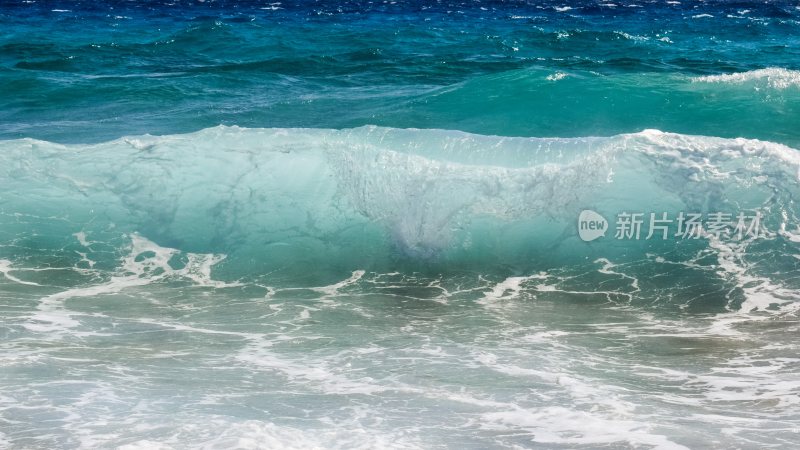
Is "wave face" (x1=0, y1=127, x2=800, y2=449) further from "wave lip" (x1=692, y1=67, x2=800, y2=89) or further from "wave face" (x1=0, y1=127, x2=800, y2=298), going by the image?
"wave lip" (x1=692, y1=67, x2=800, y2=89)

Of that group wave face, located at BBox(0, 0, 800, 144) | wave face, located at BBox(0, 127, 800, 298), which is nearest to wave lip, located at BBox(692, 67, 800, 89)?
wave face, located at BBox(0, 0, 800, 144)

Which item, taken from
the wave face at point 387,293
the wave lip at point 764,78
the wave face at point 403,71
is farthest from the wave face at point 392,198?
the wave lip at point 764,78

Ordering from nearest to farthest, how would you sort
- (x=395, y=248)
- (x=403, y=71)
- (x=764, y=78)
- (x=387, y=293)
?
1. (x=387, y=293)
2. (x=395, y=248)
3. (x=764, y=78)
4. (x=403, y=71)

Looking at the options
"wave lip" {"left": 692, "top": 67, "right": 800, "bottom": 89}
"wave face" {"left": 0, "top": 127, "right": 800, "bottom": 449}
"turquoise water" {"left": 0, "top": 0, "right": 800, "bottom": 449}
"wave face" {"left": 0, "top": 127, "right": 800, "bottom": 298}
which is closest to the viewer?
"wave face" {"left": 0, "top": 127, "right": 800, "bottom": 449}

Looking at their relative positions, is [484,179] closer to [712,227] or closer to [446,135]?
[446,135]

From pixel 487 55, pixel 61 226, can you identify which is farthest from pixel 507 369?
pixel 487 55

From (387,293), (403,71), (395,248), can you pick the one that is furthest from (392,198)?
(403,71)

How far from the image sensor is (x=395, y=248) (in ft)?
32.4

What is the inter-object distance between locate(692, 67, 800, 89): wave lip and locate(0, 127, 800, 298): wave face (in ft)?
17.3

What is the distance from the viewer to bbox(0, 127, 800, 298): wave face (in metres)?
9.84

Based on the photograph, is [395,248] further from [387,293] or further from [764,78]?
[764,78]

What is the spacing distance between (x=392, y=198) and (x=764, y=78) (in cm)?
826

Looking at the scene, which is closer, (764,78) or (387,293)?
(387,293)

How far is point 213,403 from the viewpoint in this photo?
609cm
